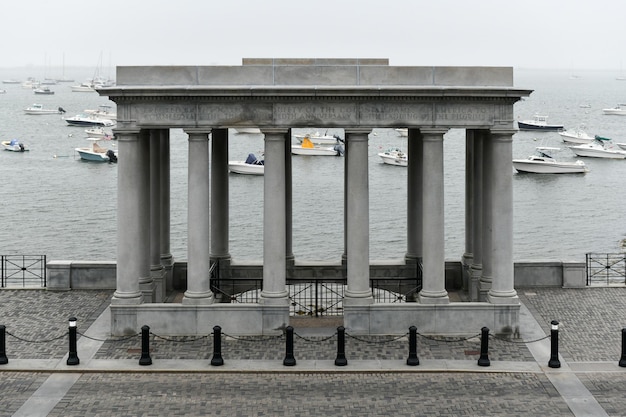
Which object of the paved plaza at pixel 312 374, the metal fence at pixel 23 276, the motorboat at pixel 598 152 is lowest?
the paved plaza at pixel 312 374

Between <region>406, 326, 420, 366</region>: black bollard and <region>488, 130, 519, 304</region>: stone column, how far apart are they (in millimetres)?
4017

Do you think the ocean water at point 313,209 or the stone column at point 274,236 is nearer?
the stone column at point 274,236

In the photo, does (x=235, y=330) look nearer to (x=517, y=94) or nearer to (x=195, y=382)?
(x=195, y=382)

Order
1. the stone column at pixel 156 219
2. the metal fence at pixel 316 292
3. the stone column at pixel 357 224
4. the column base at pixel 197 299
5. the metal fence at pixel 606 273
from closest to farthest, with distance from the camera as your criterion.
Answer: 1. the stone column at pixel 357 224
2. the column base at pixel 197 299
3. the metal fence at pixel 316 292
4. the stone column at pixel 156 219
5. the metal fence at pixel 606 273

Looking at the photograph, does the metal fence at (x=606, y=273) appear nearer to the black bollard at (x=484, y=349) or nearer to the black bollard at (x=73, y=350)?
the black bollard at (x=484, y=349)

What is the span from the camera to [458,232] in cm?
7650

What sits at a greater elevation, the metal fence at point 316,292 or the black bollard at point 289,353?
the metal fence at point 316,292

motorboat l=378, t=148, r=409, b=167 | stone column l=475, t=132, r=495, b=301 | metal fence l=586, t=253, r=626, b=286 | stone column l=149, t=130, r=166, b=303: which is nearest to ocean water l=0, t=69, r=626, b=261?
motorboat l=378, t=148, r=409, b=167

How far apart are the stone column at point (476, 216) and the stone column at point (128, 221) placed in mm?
11563

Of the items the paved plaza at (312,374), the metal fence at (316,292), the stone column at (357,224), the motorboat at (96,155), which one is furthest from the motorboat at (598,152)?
the stone column at (357,224)

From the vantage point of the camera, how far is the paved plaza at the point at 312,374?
22578 millimetres

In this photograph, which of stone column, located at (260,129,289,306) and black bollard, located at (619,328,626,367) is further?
stone column, located at (260,129,289,306)

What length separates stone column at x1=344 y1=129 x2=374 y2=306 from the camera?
28438 millimetres

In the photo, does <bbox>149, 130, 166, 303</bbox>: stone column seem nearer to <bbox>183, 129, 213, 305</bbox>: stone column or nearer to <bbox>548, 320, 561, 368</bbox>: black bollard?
<bbox>183, 129, 213, 305</bbox>: stone column
